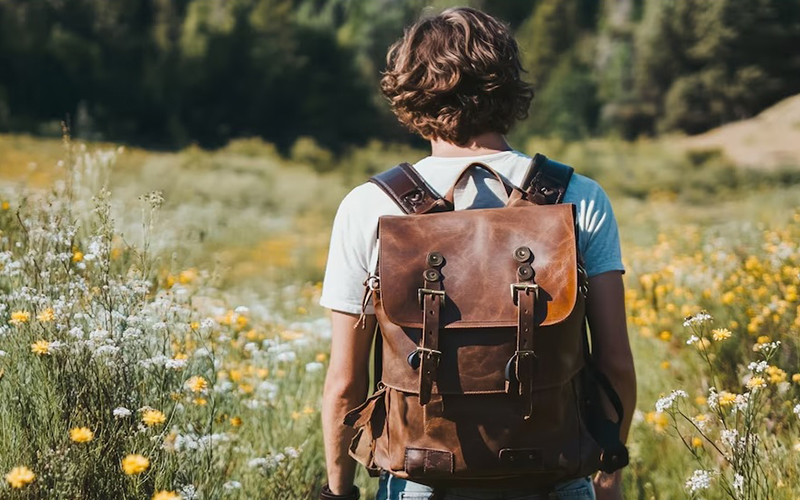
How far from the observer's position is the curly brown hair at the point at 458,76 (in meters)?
1.84

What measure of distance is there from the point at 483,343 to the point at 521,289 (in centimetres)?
13

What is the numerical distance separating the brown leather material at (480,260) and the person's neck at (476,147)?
0.23 m

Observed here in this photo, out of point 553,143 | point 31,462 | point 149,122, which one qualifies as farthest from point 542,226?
point 149,122

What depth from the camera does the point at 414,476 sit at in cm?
169

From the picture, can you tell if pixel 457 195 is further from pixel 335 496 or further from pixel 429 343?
pixel 335 496

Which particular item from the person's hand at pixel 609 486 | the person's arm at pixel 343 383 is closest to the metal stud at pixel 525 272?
the person's arm at pixel 343 383

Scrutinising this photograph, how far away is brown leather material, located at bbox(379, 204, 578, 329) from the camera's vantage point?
1629 mm

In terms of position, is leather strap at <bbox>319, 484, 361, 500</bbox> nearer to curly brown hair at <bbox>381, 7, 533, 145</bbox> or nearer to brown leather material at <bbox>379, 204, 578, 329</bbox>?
brown leather material at <bbox>379, 204, 578, 329</bbox>

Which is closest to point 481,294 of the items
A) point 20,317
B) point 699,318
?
point 699,318

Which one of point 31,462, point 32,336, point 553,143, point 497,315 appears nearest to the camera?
point 497,315

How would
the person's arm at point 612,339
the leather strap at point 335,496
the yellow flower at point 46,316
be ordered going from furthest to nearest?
the yellow flower at point 46,316, the leather strap at point 335,496, the person's arm at point 612,339

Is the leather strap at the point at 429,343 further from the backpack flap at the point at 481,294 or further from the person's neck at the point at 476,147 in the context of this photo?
the person's neck at the point at 476,147

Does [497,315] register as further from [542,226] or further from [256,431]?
[256,431]

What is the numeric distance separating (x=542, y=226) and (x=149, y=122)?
51.7 meters
